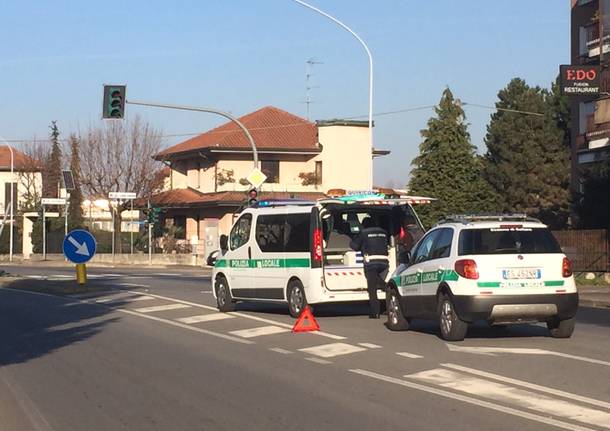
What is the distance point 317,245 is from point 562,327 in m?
4.91

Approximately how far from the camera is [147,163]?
68.6m

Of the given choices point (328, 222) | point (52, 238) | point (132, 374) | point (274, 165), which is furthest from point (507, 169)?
point (132, 374)

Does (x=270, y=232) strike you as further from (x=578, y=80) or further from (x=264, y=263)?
(x=578, y=80)

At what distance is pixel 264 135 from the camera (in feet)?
203

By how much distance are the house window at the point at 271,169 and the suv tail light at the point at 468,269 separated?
47.0m

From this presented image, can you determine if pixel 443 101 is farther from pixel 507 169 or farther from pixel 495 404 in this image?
pixel 495 404

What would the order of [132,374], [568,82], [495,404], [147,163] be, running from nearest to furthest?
[495,404], [132,374], [568,82], [147,163]

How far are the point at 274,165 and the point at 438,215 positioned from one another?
15604 mm

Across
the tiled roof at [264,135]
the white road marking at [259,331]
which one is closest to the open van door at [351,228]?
the white road marking at [259,331]

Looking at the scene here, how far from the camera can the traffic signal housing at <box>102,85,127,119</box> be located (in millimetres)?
30656

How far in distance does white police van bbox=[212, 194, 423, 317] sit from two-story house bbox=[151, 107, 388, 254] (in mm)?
37904

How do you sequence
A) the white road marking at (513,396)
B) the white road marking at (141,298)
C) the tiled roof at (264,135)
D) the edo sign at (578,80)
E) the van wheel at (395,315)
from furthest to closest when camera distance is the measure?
the tiled roof at (264,135) → the edo sign at (578,80) → the white road marking at (141,298) → the van wheel at (395,315) → the white road marking at (513,396)

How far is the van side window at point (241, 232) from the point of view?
63.3ft

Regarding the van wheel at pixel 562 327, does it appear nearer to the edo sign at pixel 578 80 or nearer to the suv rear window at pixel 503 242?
the suv rear window at pixel 503 242
